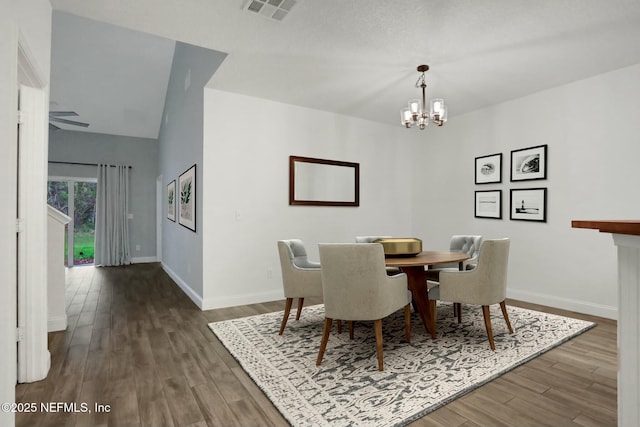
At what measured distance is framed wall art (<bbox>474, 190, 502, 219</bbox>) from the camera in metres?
4.34

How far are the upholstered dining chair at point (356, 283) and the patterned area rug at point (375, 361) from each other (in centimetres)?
20

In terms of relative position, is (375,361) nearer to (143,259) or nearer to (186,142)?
(186,142)

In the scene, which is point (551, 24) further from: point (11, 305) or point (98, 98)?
point (98, 98)

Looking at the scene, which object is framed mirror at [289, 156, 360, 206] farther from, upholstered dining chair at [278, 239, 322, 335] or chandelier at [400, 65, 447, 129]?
chandelier at [400, 65, 447, 129]

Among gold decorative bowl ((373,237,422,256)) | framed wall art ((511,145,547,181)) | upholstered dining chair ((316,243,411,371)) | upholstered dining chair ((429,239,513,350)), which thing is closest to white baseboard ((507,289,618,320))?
framed wall art ((511,145,547,181))

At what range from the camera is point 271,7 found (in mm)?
2277

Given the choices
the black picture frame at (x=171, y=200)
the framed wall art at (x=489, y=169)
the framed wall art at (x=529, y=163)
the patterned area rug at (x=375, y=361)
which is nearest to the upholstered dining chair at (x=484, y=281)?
the patterned area rug at (x=375, y=361)

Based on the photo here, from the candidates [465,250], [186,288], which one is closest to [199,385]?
[186,288]

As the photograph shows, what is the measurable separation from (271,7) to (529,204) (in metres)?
3.61

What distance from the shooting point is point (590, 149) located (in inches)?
139

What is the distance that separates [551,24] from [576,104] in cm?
159

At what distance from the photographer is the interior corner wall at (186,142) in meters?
3.95

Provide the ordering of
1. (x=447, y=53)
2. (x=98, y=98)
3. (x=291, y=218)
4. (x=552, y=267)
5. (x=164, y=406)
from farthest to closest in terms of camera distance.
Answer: (x=98, y=98) → (x=291, y=218) → (x=552, y=267) → (x=447, y=53) → (x=164, y=406)

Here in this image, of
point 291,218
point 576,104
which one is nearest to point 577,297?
point 576,104
